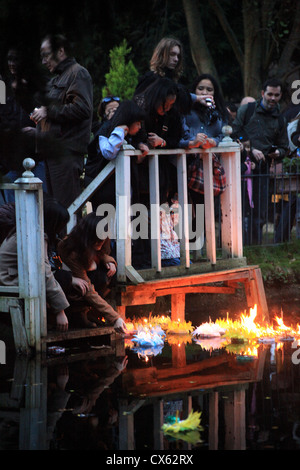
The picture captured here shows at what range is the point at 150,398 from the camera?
6.32 m

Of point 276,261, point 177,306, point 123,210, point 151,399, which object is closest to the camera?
point 151,399

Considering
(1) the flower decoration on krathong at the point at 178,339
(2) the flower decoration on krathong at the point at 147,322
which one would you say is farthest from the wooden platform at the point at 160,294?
(1) the flower decoration on krathong at the point at 178,339

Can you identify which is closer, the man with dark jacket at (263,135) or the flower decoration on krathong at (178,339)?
the flower decoration on krathong at (178,339)

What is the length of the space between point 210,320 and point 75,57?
4805 mm

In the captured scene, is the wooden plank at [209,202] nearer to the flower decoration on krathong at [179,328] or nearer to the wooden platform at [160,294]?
the wooden platform at [160,294]

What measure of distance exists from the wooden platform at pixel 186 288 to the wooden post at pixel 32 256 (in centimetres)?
93

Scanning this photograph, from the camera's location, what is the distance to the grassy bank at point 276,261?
1123 cm

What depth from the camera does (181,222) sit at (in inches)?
348

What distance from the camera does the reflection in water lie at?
532cm

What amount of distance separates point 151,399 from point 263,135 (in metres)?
6.74

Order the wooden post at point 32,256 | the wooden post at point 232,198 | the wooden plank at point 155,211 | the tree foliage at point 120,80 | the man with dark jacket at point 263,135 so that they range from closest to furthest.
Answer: the wooden post at point 32,256, the wooden plank at point 155,211, the wooden post at point 232,198, the man with dark jacket at point 263,135, the tree foliage at point 120,80

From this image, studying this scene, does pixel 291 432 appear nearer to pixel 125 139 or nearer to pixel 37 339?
pixel 37 339

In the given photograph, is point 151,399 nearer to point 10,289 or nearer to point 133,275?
point 10,289

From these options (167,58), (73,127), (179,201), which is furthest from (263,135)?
(73,127)
